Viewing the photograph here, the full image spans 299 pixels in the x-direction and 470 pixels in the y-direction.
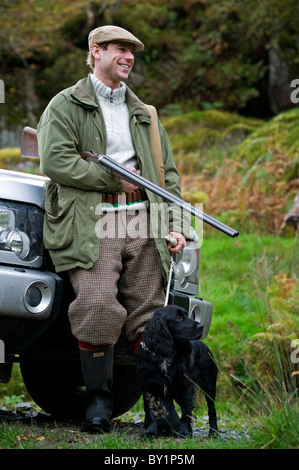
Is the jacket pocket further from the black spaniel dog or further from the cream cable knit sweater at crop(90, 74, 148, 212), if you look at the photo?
the black spaniel dog

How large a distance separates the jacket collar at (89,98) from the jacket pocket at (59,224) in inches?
22.4

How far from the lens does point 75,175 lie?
3.76 meters

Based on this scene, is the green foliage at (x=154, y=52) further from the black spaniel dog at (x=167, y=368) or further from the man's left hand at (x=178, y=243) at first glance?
the black spaniel dog at (x=167, y=368)

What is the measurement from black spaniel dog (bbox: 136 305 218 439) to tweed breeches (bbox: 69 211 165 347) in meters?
0.23

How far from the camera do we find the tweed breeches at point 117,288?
370cm

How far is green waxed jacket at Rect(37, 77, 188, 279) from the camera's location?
3742 mm

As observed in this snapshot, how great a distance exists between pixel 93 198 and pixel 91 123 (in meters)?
0.45

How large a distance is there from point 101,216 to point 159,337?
2.43 ft

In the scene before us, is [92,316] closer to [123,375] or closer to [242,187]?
[123,375]

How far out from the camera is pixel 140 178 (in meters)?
3.83

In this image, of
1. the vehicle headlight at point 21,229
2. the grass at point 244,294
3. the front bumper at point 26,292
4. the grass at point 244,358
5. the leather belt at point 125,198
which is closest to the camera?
the grass at point 244,358

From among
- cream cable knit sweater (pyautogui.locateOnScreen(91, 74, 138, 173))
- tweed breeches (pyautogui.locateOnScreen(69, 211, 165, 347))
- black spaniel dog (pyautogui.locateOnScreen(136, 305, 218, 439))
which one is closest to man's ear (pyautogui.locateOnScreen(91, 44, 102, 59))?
cream cable knit sweater (pyautogui.locateOnScreen(91, 74, 138, 173))

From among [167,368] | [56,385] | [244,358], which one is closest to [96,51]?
[167,368]

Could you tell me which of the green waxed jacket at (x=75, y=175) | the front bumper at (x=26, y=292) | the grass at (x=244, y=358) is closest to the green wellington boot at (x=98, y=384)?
the grass at (x=244, y=358)
